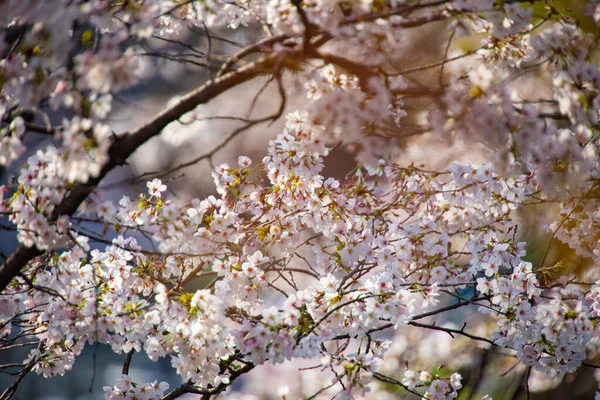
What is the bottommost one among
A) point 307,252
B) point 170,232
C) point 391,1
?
point 307,252

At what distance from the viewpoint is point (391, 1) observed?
183 cm

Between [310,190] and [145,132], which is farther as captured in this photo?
[310,190]

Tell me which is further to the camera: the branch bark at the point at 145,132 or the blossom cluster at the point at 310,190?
the branch bark at the point at 145,132

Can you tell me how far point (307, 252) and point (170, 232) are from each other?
5763mm

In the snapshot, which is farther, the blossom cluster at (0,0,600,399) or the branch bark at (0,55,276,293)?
the branch bark at (0,55,276,293)

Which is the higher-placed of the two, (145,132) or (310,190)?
(145,132)

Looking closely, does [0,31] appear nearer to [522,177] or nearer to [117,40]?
[117,40]

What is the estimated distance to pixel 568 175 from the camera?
225 cm

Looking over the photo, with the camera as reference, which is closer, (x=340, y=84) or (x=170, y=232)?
(x=170, y=232)

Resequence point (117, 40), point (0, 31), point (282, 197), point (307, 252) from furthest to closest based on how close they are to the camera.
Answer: point (307, 252) → point (282, 197) → point (0, 31) → point (117, 40)

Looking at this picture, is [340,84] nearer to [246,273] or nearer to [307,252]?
[246,273]

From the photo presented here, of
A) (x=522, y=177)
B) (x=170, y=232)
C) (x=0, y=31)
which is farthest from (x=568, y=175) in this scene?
(x=0, y=31)

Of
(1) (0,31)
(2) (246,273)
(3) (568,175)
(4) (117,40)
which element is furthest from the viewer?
(2) (246,273)

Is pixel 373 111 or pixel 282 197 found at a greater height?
pixel 373 111
